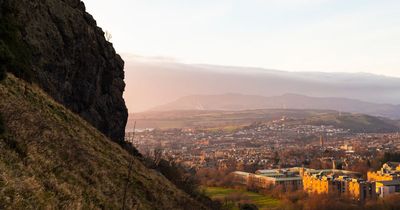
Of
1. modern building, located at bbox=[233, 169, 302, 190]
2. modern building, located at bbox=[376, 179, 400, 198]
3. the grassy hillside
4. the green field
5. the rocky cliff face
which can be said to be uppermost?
the rocky cliff face

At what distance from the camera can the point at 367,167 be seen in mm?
132125

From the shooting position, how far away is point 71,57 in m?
32.8

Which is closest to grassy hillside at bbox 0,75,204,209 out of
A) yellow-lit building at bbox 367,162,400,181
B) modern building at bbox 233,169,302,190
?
modern building at bbox 233,169,302,190

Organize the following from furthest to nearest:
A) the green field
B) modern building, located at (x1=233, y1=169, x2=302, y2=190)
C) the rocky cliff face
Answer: modern building, located at (x1=233, y1=169, x2=302, y2=190) < the green field < the rocky cliff face

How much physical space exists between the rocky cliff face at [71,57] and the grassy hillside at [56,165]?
4.84 meters

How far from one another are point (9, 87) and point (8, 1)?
883cm

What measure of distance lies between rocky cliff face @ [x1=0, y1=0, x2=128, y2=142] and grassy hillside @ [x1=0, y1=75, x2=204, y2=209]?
4.84m

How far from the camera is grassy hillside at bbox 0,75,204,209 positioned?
37.8 feet

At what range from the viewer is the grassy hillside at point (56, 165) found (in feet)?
37.8

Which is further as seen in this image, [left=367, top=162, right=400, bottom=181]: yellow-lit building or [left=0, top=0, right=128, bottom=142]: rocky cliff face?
[left=367, top=162, right=400, bottom=181]: yellow-lit building

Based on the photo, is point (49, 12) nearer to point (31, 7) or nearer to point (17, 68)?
point (31, 7)

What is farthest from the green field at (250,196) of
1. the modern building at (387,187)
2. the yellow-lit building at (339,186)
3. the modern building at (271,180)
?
the modern building at (387,187)

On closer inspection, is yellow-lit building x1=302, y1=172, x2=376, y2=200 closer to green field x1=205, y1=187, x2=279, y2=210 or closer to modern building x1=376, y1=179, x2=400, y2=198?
modern building x1=376, y1=179, x2=400, y2=198

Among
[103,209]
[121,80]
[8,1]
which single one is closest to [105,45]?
[121,80]
